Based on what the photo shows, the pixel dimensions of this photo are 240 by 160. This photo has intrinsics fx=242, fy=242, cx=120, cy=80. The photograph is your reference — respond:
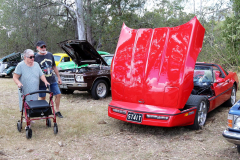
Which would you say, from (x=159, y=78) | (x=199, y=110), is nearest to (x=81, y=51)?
(x=159, y=78)

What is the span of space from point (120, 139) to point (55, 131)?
4.18 ft

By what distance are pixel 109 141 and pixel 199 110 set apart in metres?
1.94

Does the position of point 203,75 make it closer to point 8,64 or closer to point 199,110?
point 199,110

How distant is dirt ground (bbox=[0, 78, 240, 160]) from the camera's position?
389 centimetres

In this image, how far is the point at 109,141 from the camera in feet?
14.8

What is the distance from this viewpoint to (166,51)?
16.1 feet

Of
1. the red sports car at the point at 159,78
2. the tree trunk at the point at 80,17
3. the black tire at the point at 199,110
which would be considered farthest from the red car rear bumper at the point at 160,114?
the tree trunk at the point at 80,17

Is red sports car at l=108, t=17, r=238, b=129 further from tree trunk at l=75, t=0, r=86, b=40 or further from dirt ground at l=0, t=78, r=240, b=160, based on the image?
tree trunk at l=75, t=0, r=86, b=40

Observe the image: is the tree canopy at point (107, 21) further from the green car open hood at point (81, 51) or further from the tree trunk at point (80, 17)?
the green car open hood at point (81, 51)

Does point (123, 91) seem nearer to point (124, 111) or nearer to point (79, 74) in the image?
point (124, 111)

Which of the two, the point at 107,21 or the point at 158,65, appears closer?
the point at 158,65

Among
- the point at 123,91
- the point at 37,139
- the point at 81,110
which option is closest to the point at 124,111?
the point at 123,91

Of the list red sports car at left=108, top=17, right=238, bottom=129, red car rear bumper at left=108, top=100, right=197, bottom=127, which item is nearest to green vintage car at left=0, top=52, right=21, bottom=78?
red sports car at left=108, top=17, right=238, bottom=129

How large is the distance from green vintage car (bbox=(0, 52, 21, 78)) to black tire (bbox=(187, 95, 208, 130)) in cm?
1238
